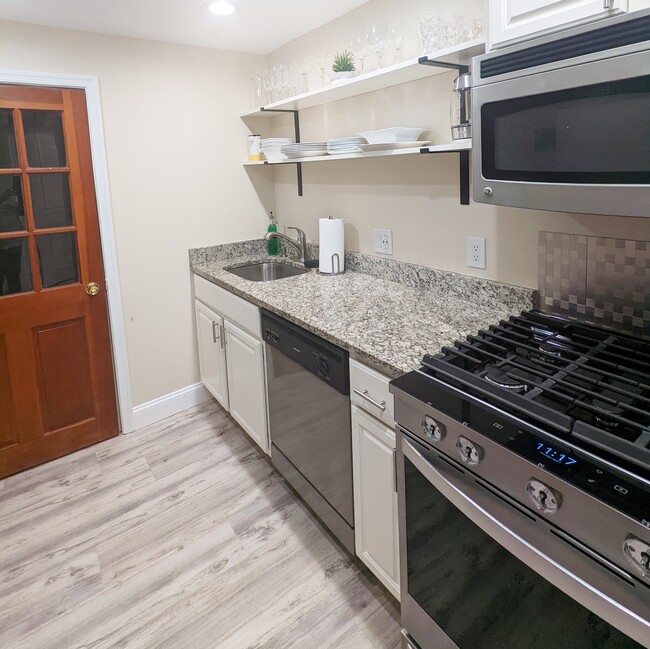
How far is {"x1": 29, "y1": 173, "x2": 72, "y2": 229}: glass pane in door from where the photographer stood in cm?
241

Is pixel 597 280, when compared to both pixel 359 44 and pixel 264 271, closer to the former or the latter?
pixel 359 44

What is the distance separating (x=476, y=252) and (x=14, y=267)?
2.13 m

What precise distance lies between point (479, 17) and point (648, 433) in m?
1.51

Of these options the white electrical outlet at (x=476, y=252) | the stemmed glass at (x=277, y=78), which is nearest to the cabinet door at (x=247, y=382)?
the white electrical outlet at (x=476, y=252)

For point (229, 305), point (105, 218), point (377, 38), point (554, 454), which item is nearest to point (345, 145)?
point (377, 38)

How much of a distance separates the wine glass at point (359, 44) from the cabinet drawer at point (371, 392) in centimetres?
144

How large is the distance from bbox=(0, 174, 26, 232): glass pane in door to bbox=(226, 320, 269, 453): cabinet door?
1.09 metres

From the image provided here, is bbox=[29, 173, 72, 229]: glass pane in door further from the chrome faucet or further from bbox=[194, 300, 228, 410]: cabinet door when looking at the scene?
the chrome faucet

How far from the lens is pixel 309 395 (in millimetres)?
1913

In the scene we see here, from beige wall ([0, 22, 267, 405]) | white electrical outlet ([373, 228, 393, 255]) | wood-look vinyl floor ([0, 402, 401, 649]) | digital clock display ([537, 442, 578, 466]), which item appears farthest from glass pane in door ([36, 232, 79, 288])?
digital clock display ([537, 442, 578, 466])

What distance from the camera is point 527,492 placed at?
95 cm

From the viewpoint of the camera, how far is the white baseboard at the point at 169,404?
2953 mm

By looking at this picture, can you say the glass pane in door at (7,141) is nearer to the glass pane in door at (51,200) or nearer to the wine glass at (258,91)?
the glass pane in door at (51,200)

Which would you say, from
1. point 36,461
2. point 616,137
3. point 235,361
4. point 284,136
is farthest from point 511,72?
point 36,461
